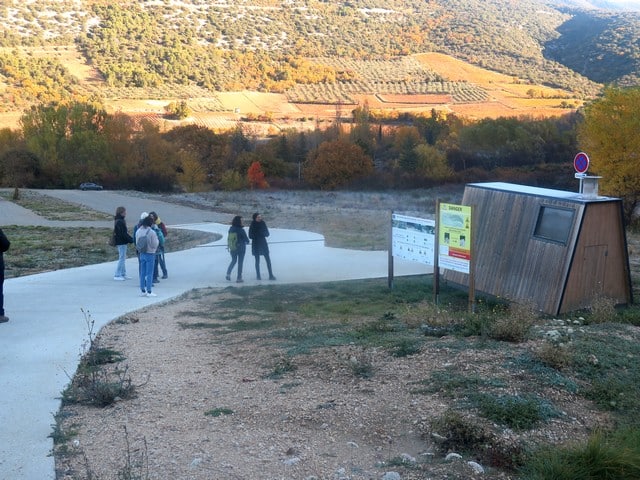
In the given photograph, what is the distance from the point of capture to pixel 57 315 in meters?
11.4

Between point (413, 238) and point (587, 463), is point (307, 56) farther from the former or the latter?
point (587, 463)

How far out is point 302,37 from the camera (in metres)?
149

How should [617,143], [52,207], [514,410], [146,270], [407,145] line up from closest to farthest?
[514,410] < [146,270] < [617,143] < [52,207] < [407,145]

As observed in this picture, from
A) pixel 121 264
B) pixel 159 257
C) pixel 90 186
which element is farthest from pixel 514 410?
pixel 90 186

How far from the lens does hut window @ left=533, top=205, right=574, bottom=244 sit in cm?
1193

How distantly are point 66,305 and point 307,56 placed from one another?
131 metres

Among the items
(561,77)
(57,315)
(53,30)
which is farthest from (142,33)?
(57,315)

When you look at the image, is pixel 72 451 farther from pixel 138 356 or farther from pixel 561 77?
pixel 561 77

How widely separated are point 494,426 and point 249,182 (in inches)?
2371

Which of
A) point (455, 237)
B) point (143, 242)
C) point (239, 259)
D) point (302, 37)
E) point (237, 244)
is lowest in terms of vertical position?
point (239, 259)

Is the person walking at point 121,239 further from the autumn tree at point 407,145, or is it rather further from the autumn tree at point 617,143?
the autumn tree at point 407,145

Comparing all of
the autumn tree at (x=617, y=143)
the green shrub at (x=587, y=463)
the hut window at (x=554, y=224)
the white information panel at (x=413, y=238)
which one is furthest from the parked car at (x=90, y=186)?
the green shrub at (x=587, y=463)

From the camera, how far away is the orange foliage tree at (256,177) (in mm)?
65625

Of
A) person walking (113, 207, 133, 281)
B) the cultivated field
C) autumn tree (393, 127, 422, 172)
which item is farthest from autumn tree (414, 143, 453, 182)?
person walking (113, 207, 133, 281)
